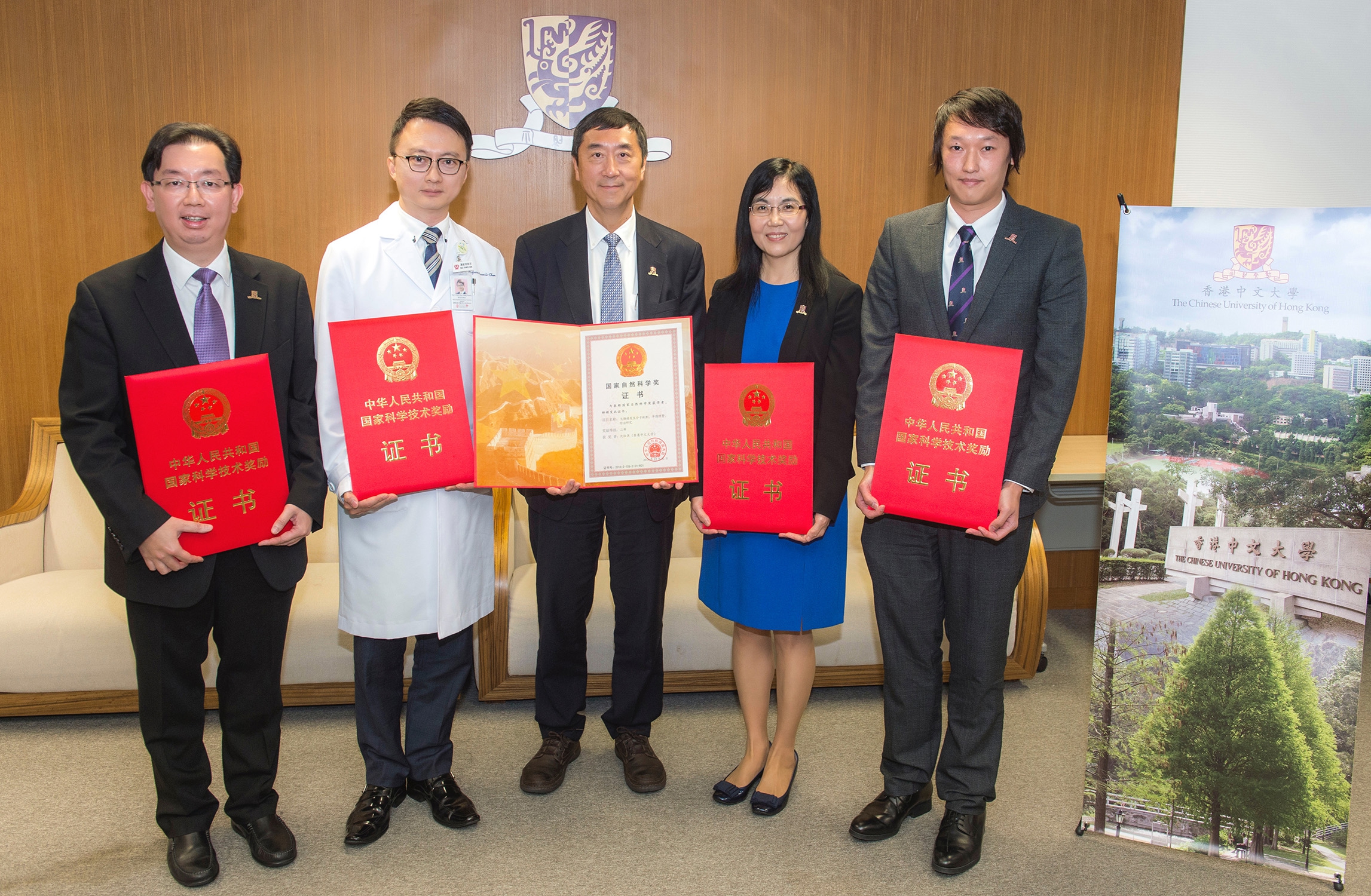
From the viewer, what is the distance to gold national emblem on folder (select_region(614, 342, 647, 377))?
7.32ft

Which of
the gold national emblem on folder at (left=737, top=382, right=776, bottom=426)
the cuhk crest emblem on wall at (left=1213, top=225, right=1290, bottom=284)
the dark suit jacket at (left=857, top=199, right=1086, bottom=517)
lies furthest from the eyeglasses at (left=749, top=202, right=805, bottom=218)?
the cuhk crest emblem on wall at (left=1213, top=225, right=1290, bottom=284)

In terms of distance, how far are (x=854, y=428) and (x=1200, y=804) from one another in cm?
132

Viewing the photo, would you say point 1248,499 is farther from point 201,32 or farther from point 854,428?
point 201,32

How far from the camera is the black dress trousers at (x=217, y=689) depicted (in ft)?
6.75

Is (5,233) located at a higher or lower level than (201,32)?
lower

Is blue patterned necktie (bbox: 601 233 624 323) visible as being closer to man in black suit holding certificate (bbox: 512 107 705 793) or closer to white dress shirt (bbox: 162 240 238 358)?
man in black suit holding certificate (bbox: 512 107 705 793)

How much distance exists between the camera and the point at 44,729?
9.87 feet

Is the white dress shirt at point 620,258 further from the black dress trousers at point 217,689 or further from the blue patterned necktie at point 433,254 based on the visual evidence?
the black dress trousers at point 217,689

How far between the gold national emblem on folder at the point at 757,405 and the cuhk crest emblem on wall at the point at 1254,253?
1162 mm

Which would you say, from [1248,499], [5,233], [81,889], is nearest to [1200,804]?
[1248,499]

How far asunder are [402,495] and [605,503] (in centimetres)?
56

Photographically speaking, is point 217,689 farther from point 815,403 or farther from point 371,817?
point 815,403

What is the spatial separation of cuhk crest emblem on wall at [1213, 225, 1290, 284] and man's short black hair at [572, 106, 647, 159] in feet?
4.99

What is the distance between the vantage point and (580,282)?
2.40 meters
